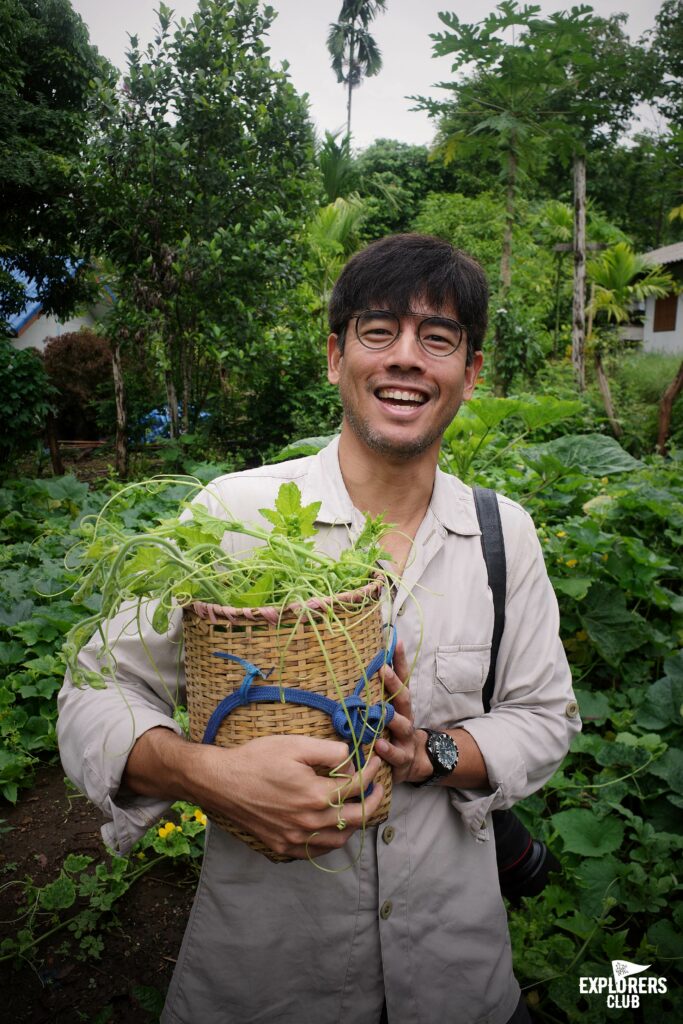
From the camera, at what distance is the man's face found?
56.0 inches

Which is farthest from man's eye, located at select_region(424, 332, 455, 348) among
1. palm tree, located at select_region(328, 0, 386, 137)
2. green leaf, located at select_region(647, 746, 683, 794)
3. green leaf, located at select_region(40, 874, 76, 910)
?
palm tree, located at select_region(328, 0, 386, 137)

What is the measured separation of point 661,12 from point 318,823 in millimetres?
10089

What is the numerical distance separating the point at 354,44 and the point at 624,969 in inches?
1667

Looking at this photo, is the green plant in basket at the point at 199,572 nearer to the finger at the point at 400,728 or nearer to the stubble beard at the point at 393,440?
the finger at the point at 400,728

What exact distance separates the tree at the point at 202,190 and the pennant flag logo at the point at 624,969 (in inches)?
239

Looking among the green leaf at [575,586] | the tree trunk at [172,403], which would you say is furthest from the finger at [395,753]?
the tree trunk at [172,403]

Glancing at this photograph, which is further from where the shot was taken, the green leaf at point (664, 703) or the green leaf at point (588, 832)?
the green leaf at point (664, 703)

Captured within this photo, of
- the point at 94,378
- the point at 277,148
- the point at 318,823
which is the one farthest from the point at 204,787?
the point at 94,378

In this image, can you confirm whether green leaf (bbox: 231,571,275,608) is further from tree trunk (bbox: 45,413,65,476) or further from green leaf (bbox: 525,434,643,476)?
tree trunk (bbox: 45,413,65,476)

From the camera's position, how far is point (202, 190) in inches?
265

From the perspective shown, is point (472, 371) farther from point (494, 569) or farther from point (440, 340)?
point (494, 569)

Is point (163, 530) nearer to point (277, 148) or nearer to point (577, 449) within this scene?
point (577, 449)

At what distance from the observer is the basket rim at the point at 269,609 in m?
0.91

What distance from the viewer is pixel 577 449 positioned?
3.49 meters
